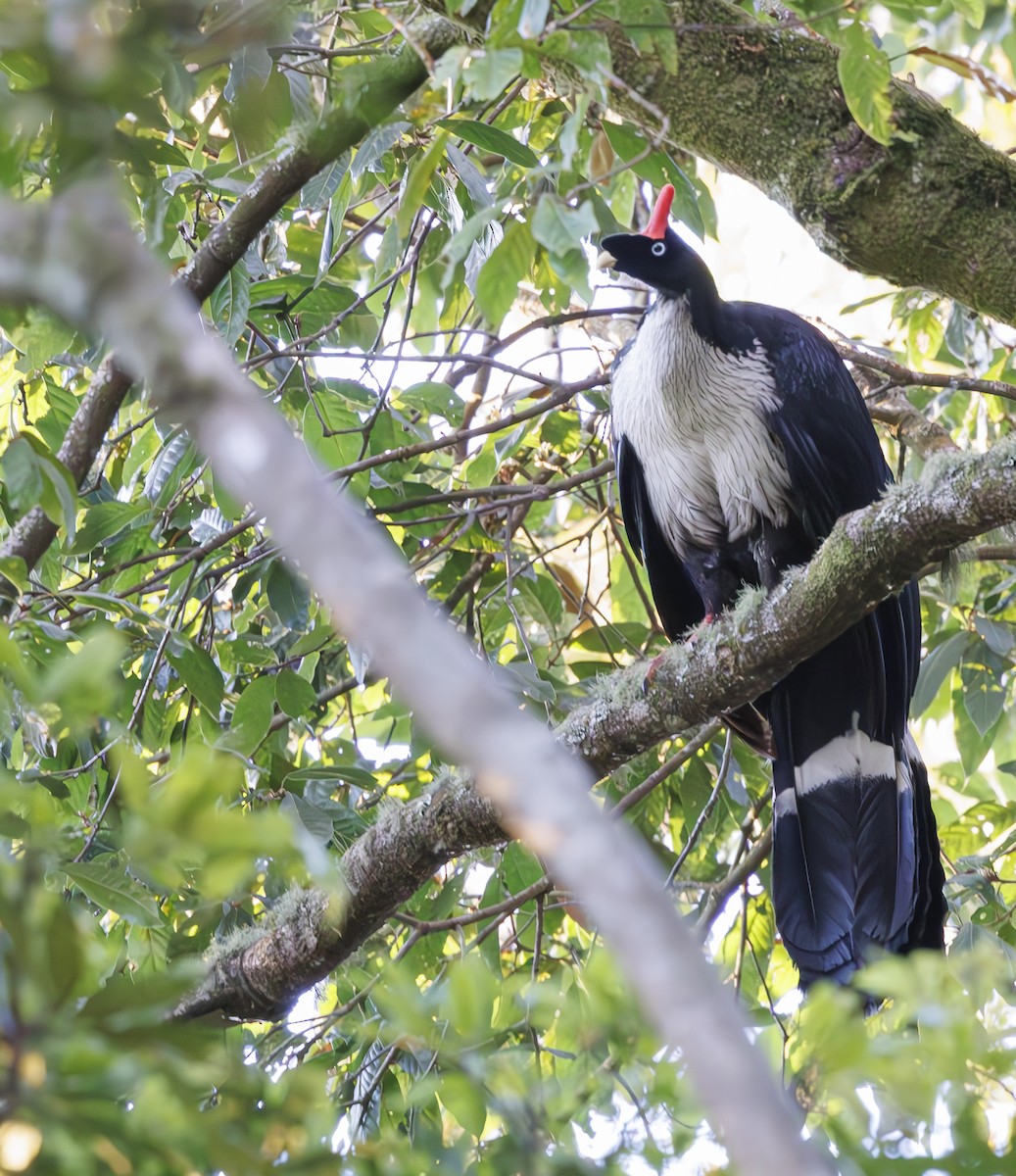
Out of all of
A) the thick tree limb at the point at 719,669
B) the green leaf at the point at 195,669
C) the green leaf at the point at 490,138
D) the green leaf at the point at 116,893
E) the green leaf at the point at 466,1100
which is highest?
the green leaf at the point at 490,138

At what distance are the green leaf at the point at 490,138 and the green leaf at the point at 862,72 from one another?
78 cm

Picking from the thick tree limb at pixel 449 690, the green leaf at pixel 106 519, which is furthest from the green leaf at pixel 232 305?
the thick tree limb at pixel 449 690

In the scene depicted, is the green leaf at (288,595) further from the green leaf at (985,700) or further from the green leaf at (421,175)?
the green leaf at (985,700)

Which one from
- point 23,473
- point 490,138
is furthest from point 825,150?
point 23,473

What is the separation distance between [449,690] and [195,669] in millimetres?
2143

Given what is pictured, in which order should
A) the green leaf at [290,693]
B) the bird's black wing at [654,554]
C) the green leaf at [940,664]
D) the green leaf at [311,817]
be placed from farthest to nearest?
the green leaf at [940,664] < the bird's black wing at [654,554] < the green leaf at [290,693] < the green leaf at [311,817]

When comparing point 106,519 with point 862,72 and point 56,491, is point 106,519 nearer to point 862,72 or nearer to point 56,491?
point 56,491

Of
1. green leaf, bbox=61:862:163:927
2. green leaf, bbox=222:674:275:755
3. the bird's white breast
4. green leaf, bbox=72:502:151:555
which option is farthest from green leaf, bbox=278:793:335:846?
the bird's white breast

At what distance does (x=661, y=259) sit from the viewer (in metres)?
3.46

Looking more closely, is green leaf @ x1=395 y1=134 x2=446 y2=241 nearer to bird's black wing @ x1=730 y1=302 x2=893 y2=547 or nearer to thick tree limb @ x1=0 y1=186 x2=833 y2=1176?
thick tree limb @ x1=0 y1=186 x2=833 y2=1176

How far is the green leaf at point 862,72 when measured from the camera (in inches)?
83.3

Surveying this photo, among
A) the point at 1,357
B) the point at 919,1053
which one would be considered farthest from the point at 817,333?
the point at 919,1053

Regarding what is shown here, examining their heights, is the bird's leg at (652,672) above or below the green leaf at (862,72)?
below

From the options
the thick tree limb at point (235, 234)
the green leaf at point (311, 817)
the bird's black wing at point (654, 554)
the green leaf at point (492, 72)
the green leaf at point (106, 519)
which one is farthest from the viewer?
the bird's black wing at point (654, 554)
